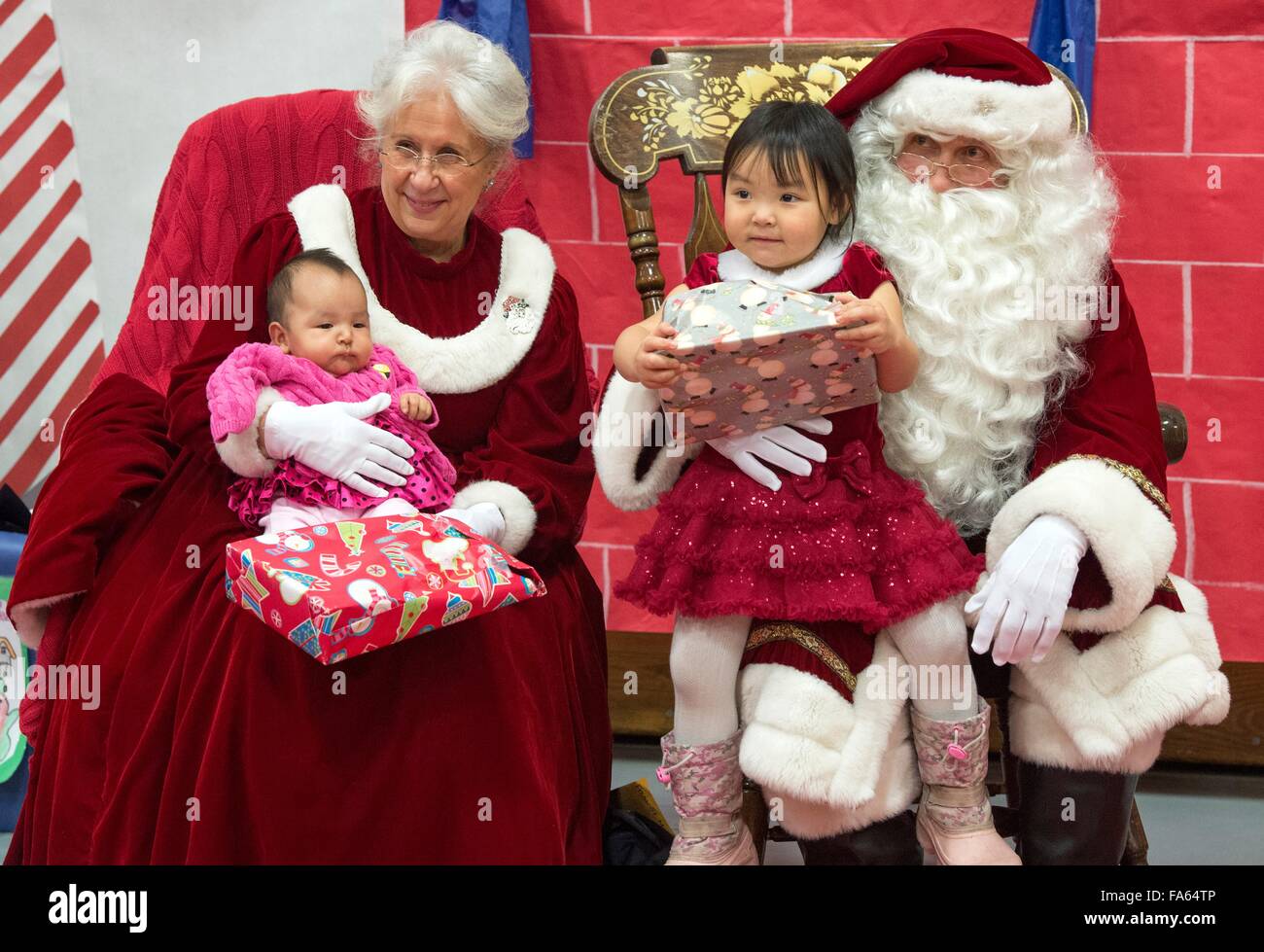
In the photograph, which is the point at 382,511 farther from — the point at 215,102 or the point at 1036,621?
the point at 215,102

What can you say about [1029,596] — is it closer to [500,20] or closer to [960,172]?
[960,172]

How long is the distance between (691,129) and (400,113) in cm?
55

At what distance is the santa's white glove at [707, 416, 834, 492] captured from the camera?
204 centimetres

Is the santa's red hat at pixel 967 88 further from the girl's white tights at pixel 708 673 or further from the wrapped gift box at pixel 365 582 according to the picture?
the wrapped gift box at pixel 365 582

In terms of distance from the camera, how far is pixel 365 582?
1.86 meters

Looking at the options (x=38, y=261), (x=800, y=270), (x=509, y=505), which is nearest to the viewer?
(x=800, y=270)

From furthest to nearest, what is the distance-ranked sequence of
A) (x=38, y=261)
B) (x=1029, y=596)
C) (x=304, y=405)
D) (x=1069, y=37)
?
(x=38, y=261) < (x=1069, y=37) < (x=304, y=405) < (x=1029, y=596)

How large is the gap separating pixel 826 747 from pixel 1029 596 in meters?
0.37

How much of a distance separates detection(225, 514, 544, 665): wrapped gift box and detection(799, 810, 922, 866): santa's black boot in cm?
61

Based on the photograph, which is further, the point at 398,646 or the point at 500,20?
the point at 500,20

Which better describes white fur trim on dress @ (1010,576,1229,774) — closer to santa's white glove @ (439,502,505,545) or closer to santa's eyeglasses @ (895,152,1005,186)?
santa's eyeglasses @ (895,152,1005,186)

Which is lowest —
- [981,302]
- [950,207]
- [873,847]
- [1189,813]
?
[1189,813]

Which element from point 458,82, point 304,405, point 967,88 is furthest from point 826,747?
point 458,82

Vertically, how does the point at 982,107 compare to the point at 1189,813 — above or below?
above
